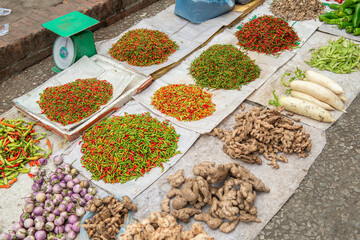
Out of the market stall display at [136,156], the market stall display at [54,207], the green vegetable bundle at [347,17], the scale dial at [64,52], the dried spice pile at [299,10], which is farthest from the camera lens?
the dried spice pile at [299,10]

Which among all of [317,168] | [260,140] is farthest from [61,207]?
[317,168]

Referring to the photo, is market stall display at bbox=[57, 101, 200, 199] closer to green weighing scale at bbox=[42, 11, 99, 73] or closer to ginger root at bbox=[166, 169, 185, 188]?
ginger root at bbox=[166, 169, 185, 188]

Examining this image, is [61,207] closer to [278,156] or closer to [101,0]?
[278,156]

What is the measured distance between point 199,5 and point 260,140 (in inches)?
120

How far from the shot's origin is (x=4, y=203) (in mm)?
3012

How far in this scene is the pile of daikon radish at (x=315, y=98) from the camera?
11.7 ft

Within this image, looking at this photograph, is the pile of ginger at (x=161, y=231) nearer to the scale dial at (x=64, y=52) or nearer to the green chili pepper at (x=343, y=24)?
the scale dial at (x=64, y=52)

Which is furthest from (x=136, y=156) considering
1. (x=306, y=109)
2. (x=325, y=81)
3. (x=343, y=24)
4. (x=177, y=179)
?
(x=343, y=24)

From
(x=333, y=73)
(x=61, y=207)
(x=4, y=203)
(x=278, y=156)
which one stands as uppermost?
(x=333, y=73)

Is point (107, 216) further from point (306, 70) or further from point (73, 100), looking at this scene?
point (306, 70)

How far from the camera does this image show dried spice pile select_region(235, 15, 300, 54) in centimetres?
471

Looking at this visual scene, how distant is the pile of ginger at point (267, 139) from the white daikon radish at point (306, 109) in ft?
0.91

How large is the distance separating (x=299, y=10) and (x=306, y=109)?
9.17 ft

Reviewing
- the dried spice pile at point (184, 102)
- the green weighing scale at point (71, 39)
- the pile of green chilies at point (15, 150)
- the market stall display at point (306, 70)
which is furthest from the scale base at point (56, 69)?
the market stall display at point (306, 70)
